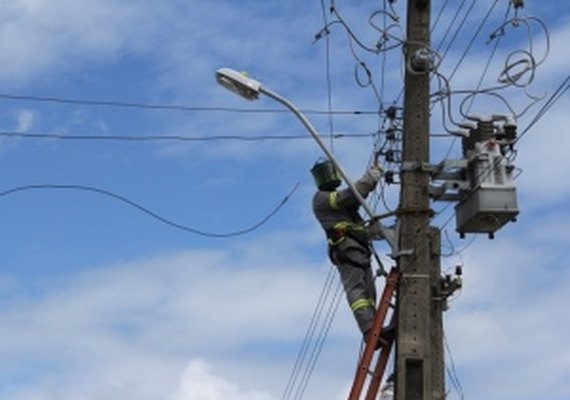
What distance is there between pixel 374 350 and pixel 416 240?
0.94 m

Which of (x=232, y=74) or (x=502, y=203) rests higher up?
(x=232, y=74)

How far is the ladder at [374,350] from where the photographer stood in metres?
9.63

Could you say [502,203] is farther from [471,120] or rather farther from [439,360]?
[439,360]

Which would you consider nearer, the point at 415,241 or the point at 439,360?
the point at 415,241

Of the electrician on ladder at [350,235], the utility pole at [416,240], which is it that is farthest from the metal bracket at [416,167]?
the electrician on ladder at [350,235]

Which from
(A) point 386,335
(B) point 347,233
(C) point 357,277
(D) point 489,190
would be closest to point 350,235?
(B) point 347,233

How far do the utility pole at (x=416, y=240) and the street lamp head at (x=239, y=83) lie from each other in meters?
1.29

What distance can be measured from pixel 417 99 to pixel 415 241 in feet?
4.05

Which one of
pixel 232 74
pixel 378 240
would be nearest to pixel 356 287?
pixel 378 240

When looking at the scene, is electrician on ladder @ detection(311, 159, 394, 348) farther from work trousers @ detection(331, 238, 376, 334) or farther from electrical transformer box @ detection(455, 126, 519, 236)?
electrical transformer box @ detection(455, 126, 519, 236)

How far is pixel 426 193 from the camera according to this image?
9.92m

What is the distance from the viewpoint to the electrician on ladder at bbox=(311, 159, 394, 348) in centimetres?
1012

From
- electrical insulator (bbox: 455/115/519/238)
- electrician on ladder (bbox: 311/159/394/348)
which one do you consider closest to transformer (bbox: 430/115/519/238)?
electrical insulator (bbox: 455/115/519/238)

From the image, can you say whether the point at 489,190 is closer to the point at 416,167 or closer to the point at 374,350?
the point at 416,167
